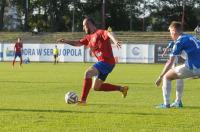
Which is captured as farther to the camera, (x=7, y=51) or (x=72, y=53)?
(x=7, y=51)

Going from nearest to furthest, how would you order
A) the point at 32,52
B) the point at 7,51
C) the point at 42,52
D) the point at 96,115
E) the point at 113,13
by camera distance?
the point at 96,115, the point at 32,52, the point at 42,52, the point at 7,51, the point at 113,13

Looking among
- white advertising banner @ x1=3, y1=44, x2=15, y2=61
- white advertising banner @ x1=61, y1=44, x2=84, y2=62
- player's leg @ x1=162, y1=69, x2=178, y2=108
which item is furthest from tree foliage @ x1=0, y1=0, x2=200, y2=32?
player's leg @ x1=162, y1=69, x2=178, y2=108

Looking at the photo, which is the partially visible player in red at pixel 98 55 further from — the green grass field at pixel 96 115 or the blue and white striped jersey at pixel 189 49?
the blue and white striped jersey at pixel 189 49

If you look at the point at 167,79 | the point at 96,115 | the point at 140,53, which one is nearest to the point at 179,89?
the point at 167,79

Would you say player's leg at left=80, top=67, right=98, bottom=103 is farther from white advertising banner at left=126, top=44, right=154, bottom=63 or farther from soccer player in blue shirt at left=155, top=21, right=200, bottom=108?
white advertising banner at left=126, top=44, right=154, bottom=63

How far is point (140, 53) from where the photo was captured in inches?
2292

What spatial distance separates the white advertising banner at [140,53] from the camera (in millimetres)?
57600

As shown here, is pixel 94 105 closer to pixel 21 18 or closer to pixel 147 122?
pixel 147 122

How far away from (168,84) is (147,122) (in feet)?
9.21

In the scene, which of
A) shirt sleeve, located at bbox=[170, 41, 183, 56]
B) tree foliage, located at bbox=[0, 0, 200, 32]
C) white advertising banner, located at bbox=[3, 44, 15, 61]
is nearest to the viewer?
shirt sleeve, located at bbox=[170, 41, 183, 56]

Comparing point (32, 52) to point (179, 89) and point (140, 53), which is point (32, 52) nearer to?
point (140, 53)

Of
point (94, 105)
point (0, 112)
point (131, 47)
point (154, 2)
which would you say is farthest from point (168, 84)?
point (154, 2)

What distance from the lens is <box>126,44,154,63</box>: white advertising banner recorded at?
5760cm

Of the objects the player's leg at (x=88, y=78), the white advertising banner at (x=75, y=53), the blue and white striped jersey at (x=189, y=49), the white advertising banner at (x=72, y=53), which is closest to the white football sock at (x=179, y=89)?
the blue and white striped jersey at (x=189, y=49)
